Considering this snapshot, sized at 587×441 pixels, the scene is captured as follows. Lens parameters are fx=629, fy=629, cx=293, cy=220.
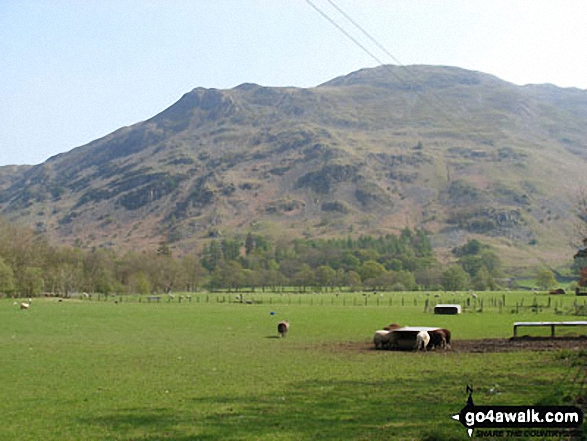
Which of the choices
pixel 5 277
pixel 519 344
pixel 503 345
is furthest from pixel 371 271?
pixel 503 345

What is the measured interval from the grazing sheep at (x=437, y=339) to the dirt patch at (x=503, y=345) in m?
0.61

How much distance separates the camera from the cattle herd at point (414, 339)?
31844 mm

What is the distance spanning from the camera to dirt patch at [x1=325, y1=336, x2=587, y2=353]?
30.6m

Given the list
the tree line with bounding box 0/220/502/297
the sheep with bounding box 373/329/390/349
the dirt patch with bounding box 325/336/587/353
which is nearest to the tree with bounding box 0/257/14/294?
the tree line with bounding box 0/220/502/297

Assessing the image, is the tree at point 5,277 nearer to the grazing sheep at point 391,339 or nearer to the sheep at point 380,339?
the sheep at point 380,339

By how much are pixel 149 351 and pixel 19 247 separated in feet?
313

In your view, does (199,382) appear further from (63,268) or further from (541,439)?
(63,268)

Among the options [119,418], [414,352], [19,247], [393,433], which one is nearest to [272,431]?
[393,433]

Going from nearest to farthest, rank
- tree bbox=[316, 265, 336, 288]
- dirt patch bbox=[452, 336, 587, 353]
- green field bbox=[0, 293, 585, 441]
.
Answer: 1. green field bbox=[0, 293, 585, 441]
2. dirt patch bbox=[452, 336, 587, 353]
3. tree bbox=[316, 265, 336, 288]

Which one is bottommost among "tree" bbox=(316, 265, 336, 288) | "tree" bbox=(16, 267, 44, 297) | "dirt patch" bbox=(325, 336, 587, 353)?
"tree" bbox=(316, 265, 336, 288)

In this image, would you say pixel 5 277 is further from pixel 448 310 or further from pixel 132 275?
pixel 448 310

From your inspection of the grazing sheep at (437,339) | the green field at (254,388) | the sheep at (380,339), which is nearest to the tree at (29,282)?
the green field at (254,388)

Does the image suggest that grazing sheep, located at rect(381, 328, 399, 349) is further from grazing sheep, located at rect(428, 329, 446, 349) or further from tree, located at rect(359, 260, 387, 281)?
tree, located at rect(359, 260, 387, 281)

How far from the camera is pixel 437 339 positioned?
106ft
